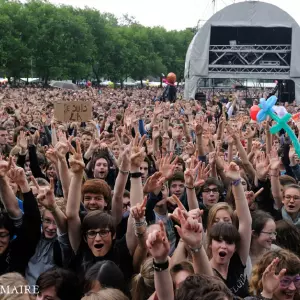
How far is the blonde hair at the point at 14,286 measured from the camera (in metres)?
2.98

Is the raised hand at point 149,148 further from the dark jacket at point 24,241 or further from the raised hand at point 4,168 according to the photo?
the dark jacket at point 24,241

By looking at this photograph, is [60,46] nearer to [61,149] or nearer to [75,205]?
[61,149]

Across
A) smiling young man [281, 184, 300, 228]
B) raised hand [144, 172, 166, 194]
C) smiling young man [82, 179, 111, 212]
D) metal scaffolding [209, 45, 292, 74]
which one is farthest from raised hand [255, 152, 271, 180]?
metal scaffolding [209, 45, 292, 74]

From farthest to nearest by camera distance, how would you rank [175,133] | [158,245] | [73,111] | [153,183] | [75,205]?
[175,133], [73,111], [153,183], [75,205], [158,245]

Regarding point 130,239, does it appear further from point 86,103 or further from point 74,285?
point 86,103

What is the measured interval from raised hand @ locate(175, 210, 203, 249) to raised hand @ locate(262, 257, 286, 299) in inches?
16.7

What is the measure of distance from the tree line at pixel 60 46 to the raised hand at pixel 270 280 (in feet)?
143

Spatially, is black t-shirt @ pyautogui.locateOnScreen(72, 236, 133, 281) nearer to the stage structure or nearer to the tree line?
the stage structure

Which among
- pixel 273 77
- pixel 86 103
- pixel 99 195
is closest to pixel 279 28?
pixel 273 77

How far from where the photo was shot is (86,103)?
8.59 m

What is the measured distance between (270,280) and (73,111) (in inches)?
225

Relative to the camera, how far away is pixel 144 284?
345 centimetres

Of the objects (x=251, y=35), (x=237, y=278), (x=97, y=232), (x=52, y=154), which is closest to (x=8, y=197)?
(x=97, y=232)

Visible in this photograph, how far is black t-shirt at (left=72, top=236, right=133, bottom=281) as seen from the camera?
13.1 feet
